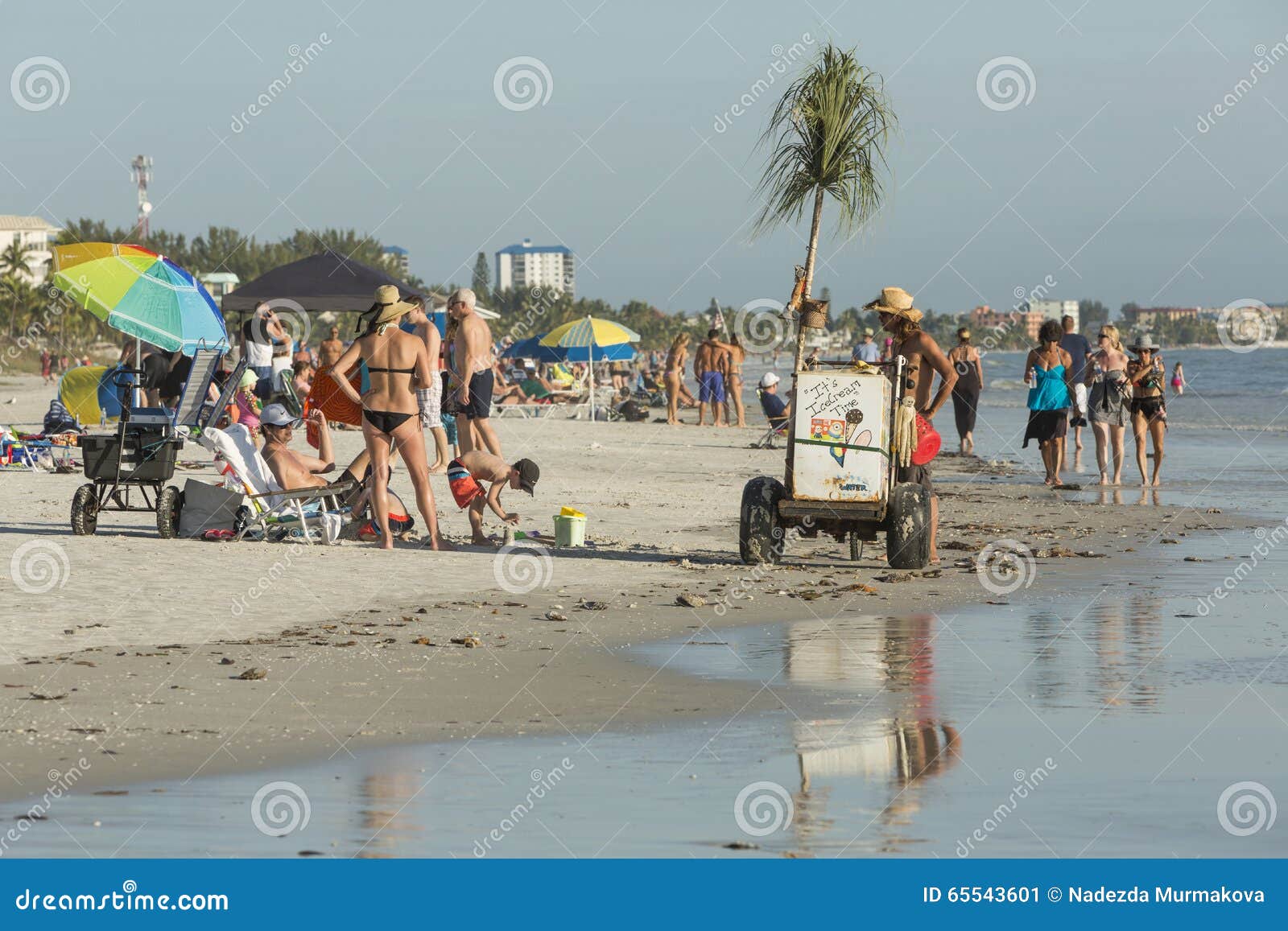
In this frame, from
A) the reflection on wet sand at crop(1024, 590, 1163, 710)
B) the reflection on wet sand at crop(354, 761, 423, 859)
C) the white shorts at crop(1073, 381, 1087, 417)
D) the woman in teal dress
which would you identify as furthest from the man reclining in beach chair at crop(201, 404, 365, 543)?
the white shorts at crop(1073, 381, 1087, 417)

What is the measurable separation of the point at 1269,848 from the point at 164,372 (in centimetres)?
1471

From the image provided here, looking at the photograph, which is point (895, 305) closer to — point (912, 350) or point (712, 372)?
point (912, 350)

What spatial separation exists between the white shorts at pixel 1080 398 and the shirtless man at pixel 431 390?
6932 millimetres

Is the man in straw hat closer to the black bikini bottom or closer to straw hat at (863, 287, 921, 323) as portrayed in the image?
straw hat at (863, 287, 921, 323)

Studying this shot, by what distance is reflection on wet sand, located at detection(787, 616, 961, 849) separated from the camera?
5289 mm

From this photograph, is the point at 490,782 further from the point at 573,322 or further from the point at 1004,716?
the point at 573,322

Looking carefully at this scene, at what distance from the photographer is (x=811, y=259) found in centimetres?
1283

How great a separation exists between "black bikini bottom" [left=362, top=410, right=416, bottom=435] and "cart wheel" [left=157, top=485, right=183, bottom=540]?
58.8 inches

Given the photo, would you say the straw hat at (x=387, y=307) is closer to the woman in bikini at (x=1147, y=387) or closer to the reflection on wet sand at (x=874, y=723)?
the reflection on wet sand at (x=874, y=723)

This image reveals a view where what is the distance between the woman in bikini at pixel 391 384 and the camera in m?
11.4

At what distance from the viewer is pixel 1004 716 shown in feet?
21.5

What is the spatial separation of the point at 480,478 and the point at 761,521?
2.31 metres

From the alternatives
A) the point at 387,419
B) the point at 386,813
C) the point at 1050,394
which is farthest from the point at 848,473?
the point at 1050,394

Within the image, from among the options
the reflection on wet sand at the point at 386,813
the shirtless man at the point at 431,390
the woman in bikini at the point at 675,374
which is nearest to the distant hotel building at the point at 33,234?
the woman in bikini at the point at 675,374
